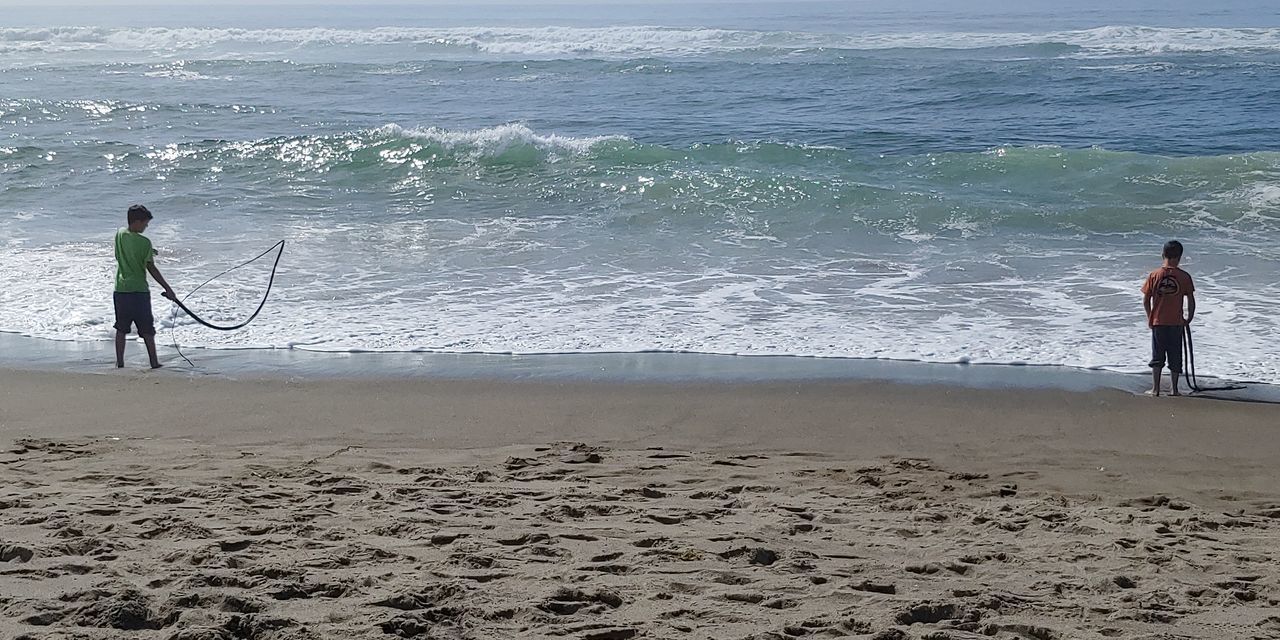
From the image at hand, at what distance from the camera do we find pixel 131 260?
8.14 m

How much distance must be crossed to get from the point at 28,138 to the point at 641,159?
11383 millimetres

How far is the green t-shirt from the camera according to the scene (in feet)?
26.6

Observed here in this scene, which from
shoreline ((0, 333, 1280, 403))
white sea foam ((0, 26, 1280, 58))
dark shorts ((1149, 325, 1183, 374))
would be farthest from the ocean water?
white sea foam ((0, 26, 1280, 58))

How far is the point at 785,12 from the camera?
62562 mm

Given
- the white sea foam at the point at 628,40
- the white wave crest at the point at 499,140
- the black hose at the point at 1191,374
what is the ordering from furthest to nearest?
the white sea foam at the point at 628,40, the white wave crest at the point at 499,140, the black hose at the point at 1191,374

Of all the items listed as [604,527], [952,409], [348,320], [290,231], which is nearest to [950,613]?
[604,527]

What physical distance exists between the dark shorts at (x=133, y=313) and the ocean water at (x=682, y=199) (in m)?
0.67

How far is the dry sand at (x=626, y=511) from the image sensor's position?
3736mm

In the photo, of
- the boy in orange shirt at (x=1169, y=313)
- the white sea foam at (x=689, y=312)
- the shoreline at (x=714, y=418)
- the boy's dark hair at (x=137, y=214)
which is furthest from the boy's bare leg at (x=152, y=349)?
the boy in orange shirt at (x=1169, y=313)

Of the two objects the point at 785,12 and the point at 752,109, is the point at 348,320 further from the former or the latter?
the point at 785,12

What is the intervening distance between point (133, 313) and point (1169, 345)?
6.97m

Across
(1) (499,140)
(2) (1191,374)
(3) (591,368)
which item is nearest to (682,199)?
(1) (499,140)

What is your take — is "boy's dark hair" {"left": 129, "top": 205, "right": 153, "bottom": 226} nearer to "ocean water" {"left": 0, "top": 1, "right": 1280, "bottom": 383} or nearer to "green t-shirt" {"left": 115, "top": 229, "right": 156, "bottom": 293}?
"green t-shirt" {"left": 115, "top": 229, "right": 156, "bottom": 293}

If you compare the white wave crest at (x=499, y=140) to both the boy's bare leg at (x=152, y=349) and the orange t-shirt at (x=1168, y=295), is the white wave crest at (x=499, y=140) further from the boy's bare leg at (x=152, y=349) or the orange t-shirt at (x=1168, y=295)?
the orange t-shirt at (x=1168, y=295)
